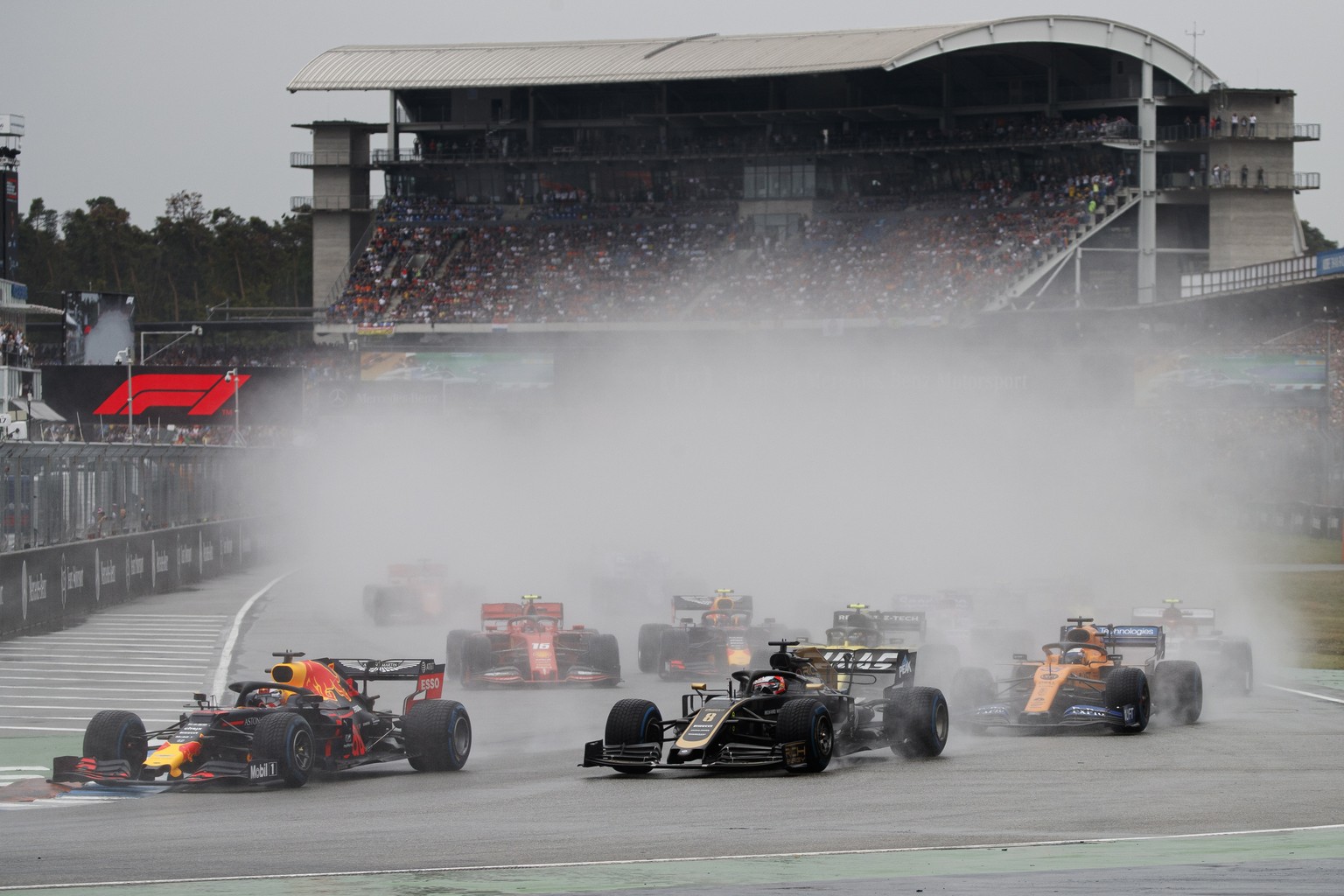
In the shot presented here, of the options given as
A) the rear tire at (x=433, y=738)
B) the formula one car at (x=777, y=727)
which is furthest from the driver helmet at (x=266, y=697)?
the formula one car at (x=777, y=727)

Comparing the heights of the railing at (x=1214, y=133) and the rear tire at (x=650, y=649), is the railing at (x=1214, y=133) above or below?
above

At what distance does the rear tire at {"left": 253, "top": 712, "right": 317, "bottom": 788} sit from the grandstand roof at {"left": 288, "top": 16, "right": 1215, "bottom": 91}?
63563 millimetres

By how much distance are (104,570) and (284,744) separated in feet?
64.0

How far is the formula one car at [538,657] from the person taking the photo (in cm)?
2105

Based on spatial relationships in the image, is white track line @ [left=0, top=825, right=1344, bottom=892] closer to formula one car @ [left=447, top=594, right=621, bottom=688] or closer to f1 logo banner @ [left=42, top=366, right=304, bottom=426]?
formula one car @ [left=447, top=594, right=621, bottom=688]

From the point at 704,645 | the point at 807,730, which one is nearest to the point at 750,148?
the point at 704,645

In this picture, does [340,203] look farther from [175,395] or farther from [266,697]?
[266,697]

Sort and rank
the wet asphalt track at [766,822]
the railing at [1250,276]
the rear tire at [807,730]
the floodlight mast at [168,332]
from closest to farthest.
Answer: the wet asphalt track at [766,822], the rear tire at [807,730], the railing at [1250,276], the floodlight mast at [168,332]

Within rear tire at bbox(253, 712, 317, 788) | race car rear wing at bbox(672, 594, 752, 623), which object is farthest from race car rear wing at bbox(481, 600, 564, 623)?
rear tire at bbox(253, 712, 317, 788)

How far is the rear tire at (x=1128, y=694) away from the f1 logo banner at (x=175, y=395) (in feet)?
178

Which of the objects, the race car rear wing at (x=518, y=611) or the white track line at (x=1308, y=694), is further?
the race car rear wing at (x=518, y=611)

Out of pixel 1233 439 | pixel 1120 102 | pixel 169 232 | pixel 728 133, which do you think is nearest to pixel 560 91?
pixel 728 133

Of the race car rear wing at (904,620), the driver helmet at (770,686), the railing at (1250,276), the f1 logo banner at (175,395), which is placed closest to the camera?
the driver helmet at (770,686)

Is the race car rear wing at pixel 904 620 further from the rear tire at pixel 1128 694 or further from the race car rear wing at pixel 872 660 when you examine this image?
the race car rear wing at pixel 872 660
